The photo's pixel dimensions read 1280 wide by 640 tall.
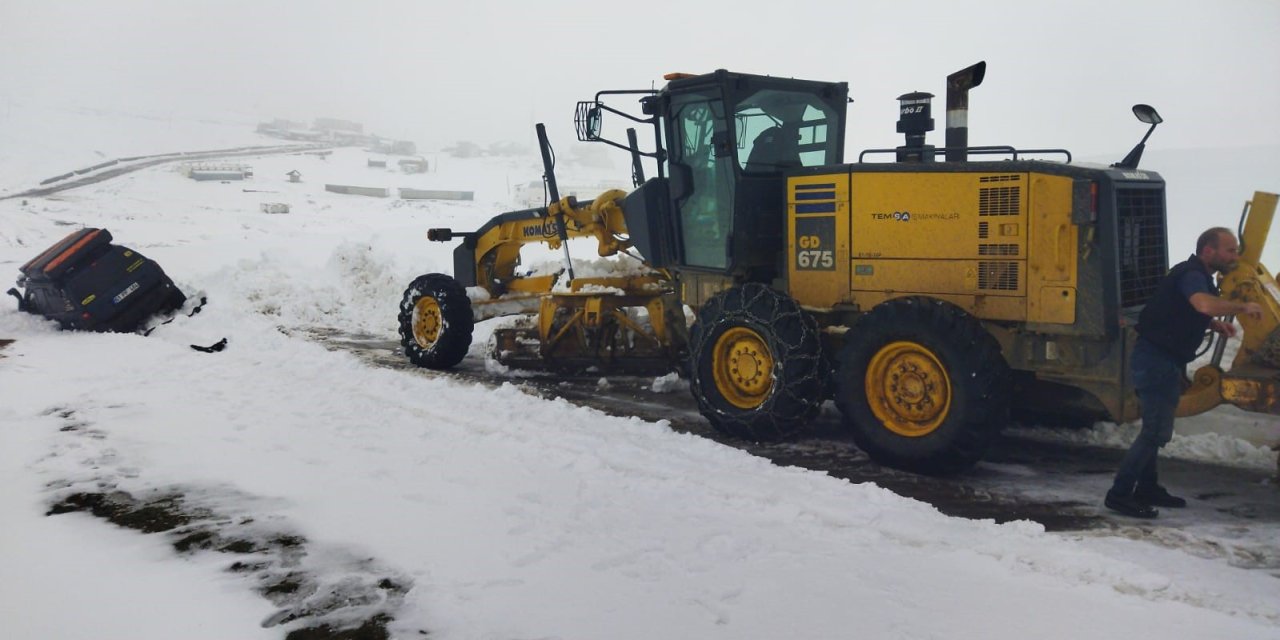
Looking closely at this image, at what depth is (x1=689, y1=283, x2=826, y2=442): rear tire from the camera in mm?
6473

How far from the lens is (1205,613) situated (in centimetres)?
359

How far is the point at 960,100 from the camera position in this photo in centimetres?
708

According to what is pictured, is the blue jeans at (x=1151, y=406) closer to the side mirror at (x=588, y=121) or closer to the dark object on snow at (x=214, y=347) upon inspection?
the side mirror at (x=588, y=121)

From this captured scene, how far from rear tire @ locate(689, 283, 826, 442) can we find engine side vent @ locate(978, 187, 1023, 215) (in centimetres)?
143

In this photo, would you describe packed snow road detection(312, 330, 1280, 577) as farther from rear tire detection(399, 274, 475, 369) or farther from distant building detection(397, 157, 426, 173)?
distant building detection(397, 157, 426, 173)

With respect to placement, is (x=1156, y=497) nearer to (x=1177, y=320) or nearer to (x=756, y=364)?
(x=1177, y=320)

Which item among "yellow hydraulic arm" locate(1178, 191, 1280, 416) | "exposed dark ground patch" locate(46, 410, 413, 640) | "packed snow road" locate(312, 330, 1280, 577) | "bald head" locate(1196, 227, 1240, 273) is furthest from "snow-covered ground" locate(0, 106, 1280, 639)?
"bald head" locate(1196, 227, 1240, 273)

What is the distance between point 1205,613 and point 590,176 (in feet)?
110

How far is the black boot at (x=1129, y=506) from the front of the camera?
16.3ft

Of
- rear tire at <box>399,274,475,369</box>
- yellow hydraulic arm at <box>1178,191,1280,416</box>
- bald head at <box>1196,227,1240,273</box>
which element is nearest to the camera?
bald head at <box>1196,227,1240,273</box>

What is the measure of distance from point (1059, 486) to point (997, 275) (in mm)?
1393

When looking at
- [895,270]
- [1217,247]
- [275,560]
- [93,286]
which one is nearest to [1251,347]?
[1217,247]

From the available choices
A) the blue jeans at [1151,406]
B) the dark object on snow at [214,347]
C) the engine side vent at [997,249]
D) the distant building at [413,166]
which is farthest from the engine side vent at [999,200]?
the distant building at [413,166]

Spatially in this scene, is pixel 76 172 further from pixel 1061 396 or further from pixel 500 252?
pixel 1061 396
